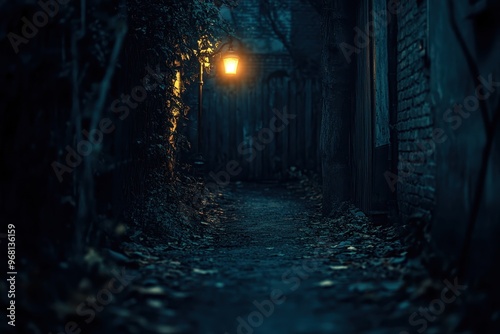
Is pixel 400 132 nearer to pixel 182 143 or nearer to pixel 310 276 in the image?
pixel 310 276

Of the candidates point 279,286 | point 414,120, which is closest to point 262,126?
point 414,120

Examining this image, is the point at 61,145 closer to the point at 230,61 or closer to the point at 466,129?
the point at 466,129

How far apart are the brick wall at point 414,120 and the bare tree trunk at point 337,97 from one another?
6.91ft

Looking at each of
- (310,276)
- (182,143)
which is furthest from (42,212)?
(182,143)

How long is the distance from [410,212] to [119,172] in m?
3.07

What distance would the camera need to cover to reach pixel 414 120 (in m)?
5.67

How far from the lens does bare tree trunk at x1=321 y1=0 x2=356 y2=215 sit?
830 centimetres

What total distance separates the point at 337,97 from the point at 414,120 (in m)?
2.89

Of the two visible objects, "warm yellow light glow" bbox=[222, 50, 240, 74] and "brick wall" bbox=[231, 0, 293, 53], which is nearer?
"warm yellow light glow" bbox=[222, 50, 240, 74]

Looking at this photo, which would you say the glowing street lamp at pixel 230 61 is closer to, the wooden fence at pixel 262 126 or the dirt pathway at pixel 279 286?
the wooden fence at pixel 262 126

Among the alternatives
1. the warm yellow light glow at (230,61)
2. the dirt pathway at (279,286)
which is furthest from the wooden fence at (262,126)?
the dirt pathway at (279,286)

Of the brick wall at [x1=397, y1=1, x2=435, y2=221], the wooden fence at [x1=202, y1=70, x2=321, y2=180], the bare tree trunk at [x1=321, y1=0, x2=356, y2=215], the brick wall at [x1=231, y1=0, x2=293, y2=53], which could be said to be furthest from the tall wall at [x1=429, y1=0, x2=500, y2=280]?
the brick wall at [x1=231, y1=0, x2=293, y2=53]

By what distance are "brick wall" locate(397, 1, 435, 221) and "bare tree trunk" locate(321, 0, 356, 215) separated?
2.11 metres

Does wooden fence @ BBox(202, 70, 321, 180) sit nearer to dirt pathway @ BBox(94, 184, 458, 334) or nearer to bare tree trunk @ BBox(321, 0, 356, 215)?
bare tree trunk @ BBox(321, 0, 356, 215)
